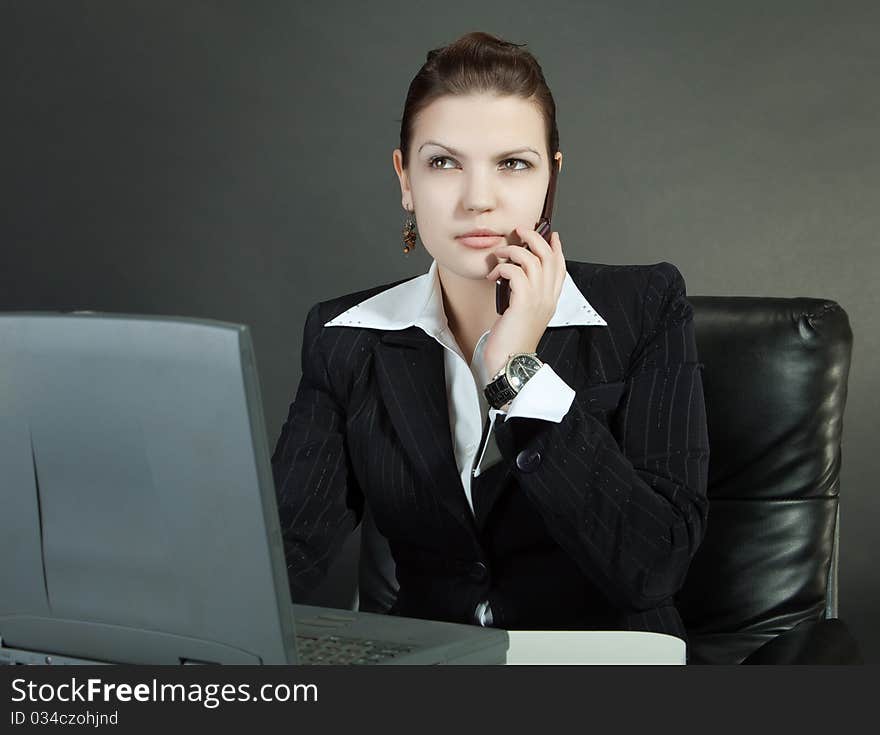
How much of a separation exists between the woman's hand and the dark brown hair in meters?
0.21

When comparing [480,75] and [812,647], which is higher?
[480,75]

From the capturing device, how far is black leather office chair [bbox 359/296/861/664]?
6.52 ft

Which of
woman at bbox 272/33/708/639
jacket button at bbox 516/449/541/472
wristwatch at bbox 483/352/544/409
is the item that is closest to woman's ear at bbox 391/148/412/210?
woman at bbox 272/33/708/639

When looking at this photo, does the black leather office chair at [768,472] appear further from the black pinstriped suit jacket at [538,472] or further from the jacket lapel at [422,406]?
the jacket lapel at [422,406]

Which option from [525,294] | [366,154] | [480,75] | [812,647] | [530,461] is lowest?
[812,647]

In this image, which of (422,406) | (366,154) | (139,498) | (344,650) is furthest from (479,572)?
(366,154)

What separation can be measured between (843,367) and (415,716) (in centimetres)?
130

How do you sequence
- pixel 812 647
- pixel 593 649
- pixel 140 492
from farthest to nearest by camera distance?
pixel 812 647
pixel 593 649
pixel 140 492

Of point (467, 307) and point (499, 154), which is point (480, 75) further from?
point (467, 307)

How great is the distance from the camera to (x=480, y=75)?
1.90m

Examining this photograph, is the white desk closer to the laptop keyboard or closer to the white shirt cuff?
the laptop keyboard

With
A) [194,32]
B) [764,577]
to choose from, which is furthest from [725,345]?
[194,32]

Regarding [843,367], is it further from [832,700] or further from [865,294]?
[865,294]

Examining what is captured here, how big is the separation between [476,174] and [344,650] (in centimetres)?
87
